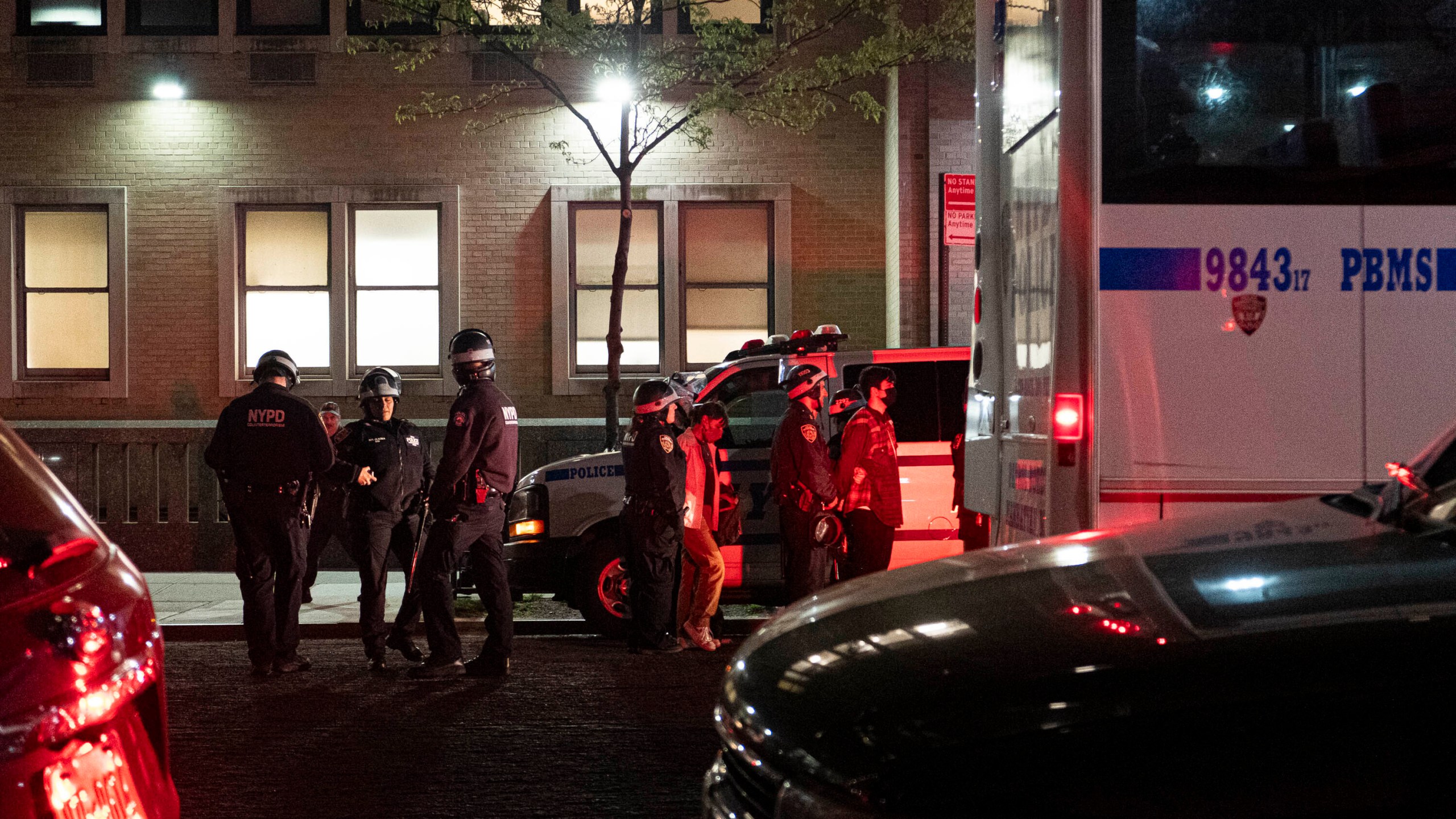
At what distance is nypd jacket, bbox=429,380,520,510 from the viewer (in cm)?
793

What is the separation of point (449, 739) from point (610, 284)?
9655 mm

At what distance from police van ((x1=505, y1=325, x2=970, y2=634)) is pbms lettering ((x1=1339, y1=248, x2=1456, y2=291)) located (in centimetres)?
408

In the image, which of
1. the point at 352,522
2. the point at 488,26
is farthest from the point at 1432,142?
the point at 488,26

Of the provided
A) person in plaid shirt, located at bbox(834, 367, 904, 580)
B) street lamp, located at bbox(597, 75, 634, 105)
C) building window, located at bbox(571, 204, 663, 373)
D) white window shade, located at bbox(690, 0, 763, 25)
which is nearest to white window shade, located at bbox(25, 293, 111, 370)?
building window, located at bbox(571, 204, 663, 373)

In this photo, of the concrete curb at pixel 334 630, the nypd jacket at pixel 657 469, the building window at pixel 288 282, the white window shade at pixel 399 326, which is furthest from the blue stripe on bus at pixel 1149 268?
the building window at pixel 288 282

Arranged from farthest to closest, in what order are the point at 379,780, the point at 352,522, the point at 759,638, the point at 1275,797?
the point at 352,522, the point at 379,780, the point at 759,638, the point at 1275,797

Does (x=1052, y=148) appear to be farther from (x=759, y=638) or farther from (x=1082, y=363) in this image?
(x=759, y=638)

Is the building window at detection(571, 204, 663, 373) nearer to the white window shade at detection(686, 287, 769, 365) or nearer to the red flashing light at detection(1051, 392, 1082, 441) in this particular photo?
the white window shade at detection(686, 287, 769, 365)

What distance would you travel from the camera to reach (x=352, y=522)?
8844 mm

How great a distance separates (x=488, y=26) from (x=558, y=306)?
11.8 ft

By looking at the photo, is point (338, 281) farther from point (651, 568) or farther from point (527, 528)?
point (651, 568)

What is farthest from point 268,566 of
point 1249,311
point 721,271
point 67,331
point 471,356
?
point 67,331

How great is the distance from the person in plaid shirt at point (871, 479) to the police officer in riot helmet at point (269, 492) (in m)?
3.36

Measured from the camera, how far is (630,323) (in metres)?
15.9
